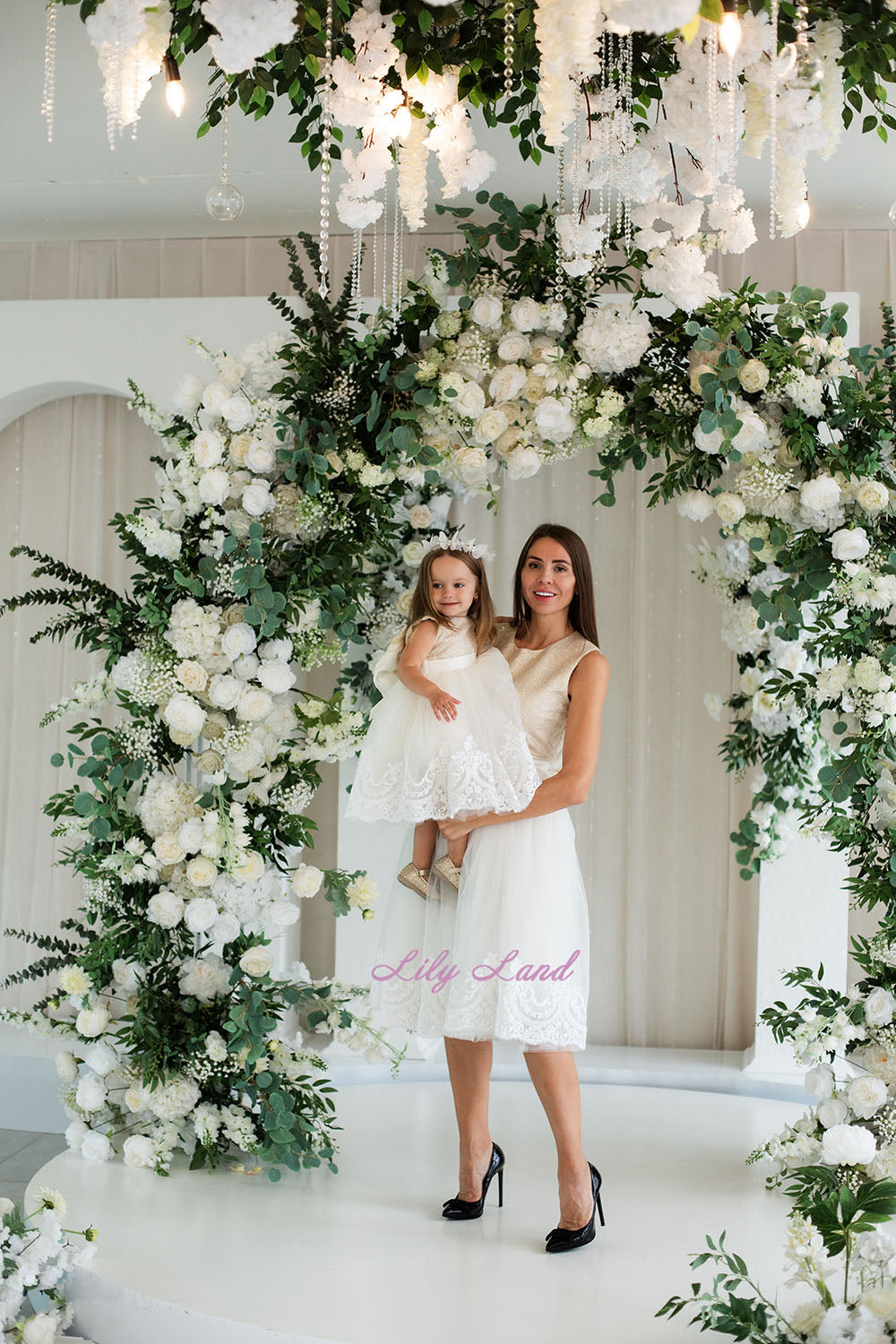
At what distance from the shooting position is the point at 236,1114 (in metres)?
3.48

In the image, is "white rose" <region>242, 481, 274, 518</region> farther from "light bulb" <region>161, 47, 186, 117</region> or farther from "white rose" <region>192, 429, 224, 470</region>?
"light bulb" <region>161, 47, 186, 117</region>

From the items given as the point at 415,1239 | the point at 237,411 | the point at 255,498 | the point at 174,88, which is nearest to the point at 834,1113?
the point at 415,1239

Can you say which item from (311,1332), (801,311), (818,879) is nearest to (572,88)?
(801,311)

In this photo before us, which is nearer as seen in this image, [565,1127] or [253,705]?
[565,1127]

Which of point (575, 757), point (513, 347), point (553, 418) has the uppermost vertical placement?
point (513, 347)

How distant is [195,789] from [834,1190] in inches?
78.9

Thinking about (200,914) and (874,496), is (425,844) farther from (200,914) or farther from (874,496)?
(874,496)

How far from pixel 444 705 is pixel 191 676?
79 centimetres

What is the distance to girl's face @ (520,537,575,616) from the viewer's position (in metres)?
3.28

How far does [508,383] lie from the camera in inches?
134

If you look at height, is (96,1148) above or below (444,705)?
below

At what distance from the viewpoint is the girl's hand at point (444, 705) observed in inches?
123

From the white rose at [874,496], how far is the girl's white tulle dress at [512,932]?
81 cm

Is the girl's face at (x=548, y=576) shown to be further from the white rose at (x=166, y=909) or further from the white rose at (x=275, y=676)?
the white rose at (x=166, y=909)
